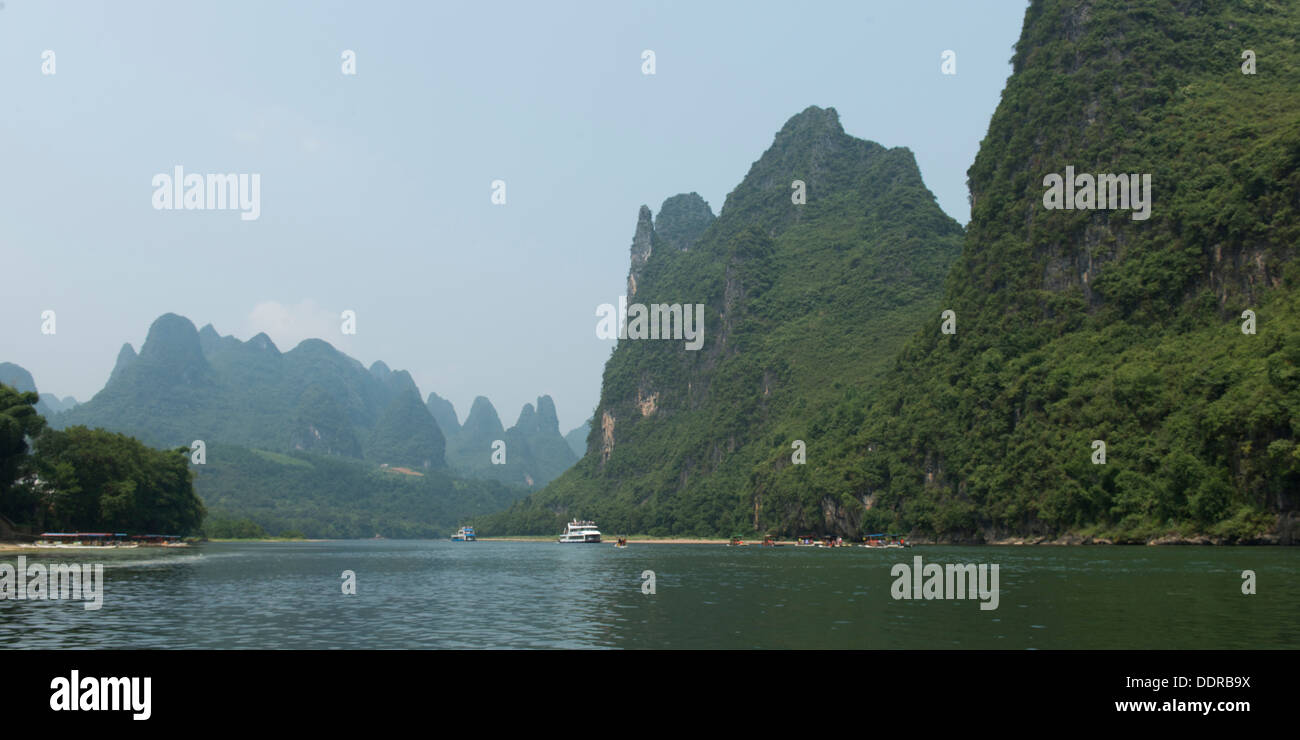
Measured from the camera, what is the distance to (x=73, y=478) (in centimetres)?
11112

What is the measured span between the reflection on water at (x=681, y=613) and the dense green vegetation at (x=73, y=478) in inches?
2215

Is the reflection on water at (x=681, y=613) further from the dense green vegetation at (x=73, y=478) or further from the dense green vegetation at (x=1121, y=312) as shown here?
the dense green vegetation at (x=73, y=478)

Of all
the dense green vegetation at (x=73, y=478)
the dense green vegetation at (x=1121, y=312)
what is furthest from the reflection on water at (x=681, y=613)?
the dense green vegetation at (x=73, y=478)

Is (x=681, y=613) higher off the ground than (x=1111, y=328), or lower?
lower

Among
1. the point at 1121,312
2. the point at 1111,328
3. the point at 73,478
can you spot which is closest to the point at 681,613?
the point at 73,478

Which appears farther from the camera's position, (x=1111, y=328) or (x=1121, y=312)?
(x=1121, y=312)

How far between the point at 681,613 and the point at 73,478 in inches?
3958

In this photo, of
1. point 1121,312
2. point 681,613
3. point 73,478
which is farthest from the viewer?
point 1121,312

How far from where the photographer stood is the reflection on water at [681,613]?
28.9 metres

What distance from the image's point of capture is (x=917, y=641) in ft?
92.7

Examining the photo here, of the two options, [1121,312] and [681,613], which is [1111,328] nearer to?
[1121,312]
